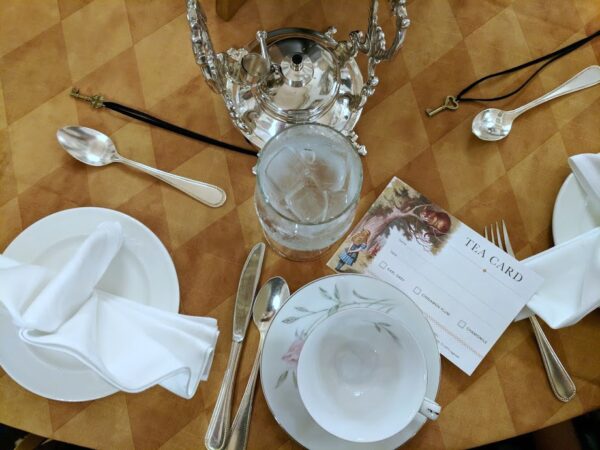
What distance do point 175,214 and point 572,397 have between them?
0.59 meters

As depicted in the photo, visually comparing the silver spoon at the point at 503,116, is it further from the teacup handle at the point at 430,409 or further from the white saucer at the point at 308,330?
the teacup handle at the point at 430,409

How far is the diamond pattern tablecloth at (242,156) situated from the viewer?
0.67 metres

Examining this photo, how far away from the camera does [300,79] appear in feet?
2.23

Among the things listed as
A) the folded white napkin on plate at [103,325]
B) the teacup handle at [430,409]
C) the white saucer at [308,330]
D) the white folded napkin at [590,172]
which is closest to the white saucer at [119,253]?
the folded white napkin on plate at [103,325]

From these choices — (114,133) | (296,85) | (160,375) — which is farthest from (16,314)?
(296,85)

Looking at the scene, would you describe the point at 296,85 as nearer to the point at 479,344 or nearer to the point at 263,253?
the point at 263,253

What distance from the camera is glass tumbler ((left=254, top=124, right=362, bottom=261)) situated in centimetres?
64

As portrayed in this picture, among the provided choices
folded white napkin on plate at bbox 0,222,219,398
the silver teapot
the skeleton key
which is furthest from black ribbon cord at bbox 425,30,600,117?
folded white napkin on plate at bbox 0,222,219,398

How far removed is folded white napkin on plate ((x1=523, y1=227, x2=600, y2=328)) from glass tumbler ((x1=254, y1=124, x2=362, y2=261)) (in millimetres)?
273

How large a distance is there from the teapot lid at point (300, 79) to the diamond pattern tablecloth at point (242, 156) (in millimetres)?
62

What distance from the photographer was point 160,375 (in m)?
0.57

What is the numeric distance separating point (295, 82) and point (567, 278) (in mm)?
449

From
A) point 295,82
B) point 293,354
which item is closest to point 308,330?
point 293,354

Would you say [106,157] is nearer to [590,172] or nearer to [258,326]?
[258,326]
